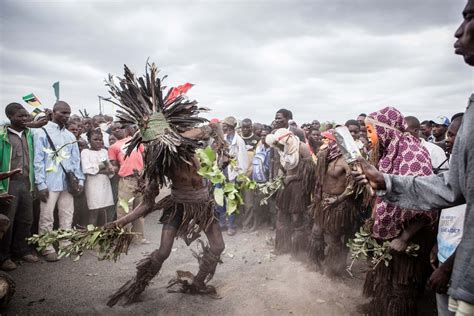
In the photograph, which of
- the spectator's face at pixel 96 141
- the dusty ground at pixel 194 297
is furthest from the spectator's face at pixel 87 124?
the dusty ground at pixel 194 297

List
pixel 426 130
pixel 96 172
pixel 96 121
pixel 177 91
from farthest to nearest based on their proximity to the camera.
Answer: pixel 96 121, pixel 426 130, pixel 96 172, pixel 177 91

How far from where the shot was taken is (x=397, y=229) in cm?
318

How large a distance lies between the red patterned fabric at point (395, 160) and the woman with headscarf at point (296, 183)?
2.41m

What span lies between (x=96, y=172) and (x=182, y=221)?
3163mm

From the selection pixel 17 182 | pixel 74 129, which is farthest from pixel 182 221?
pixel 74 129

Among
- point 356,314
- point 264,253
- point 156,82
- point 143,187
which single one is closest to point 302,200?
point 264,253

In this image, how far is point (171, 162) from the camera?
3838 millimetres

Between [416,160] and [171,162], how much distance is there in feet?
8.52

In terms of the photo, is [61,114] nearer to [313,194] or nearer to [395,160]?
[313,194]

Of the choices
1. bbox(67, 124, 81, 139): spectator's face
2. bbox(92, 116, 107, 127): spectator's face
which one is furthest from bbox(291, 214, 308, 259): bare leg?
bbox(92, 116, 107, 127): spectator's face

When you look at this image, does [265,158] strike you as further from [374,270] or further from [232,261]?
[374,270]

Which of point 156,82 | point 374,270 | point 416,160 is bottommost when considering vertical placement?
point 374,270

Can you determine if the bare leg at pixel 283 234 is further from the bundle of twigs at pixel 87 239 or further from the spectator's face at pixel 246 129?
the spectator's face at pixel 246 129

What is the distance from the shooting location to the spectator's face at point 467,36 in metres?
1.54
